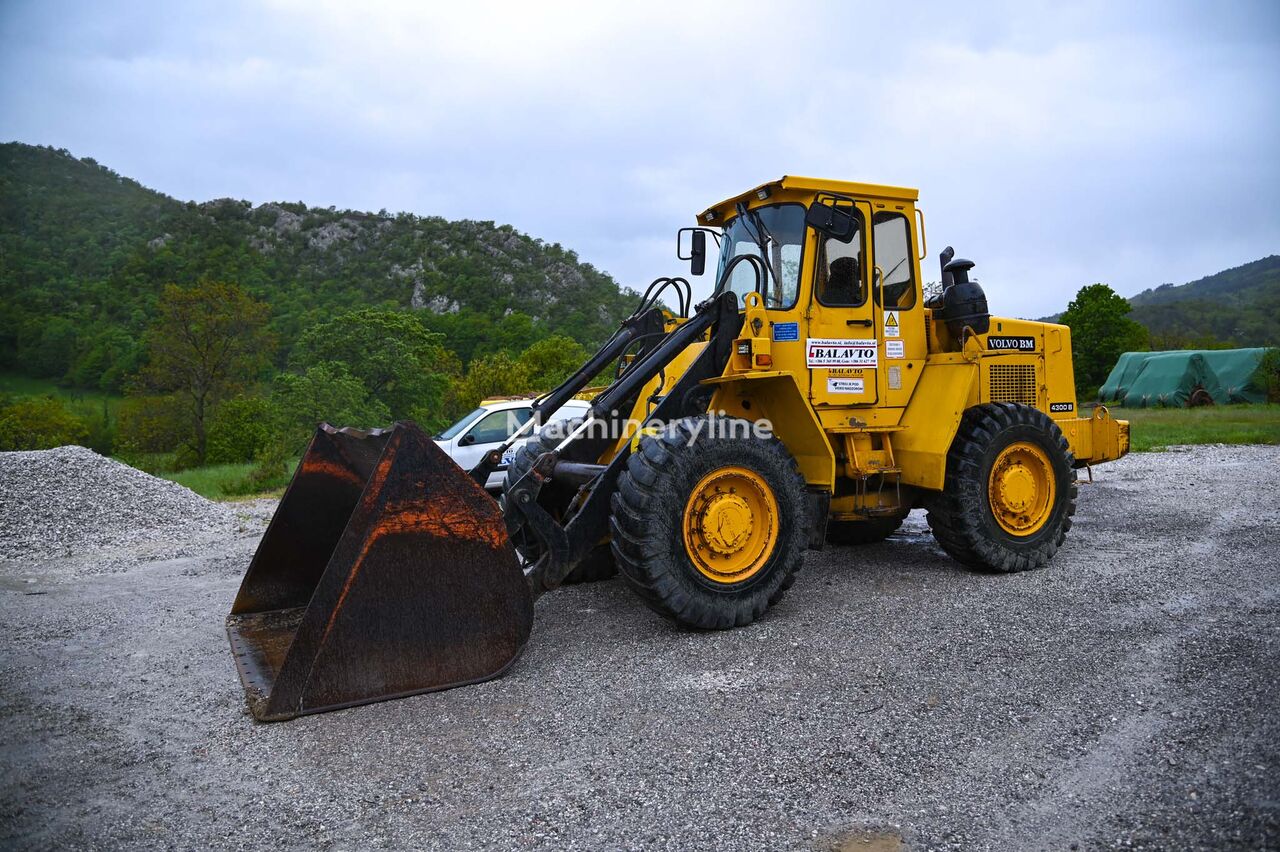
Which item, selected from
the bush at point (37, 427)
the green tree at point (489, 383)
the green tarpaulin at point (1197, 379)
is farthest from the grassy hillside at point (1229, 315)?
the bush at point (37, 427)

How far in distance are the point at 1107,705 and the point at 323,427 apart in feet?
16.2

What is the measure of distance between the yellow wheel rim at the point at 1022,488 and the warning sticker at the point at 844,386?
50.4 inches

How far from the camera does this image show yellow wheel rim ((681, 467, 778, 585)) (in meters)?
5.03

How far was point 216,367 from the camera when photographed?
2908 centimetres

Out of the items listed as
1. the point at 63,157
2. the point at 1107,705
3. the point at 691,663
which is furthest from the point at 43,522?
the point at 63,157

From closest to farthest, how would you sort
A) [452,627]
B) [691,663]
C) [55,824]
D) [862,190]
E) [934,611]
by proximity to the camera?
[55,824] → [452,627] → [691,663] → [934,611] → [862,190]

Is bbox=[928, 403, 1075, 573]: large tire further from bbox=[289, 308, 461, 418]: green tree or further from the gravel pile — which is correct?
bbox=[289, 308, 461, 418]: green tree

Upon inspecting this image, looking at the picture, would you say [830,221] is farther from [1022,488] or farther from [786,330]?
[1022,488]

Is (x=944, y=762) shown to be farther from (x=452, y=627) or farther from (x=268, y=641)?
(x=268, y=641)

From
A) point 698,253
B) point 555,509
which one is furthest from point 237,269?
point 555,509

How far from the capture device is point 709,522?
503 cm

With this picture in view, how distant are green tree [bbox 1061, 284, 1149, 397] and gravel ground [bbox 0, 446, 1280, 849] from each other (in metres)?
33.7

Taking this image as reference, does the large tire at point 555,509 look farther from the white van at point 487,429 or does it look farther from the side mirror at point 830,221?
the white van at point 487,429

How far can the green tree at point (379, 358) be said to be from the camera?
23422 millimetres
